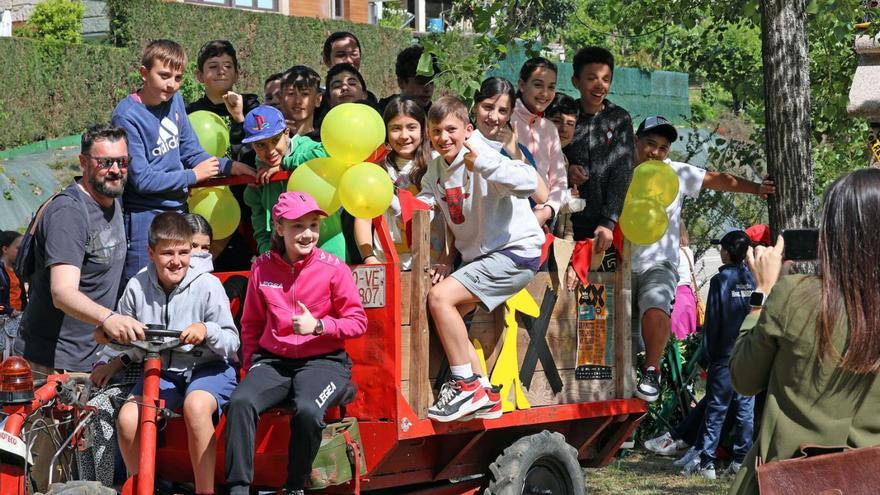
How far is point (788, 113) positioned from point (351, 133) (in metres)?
2.87

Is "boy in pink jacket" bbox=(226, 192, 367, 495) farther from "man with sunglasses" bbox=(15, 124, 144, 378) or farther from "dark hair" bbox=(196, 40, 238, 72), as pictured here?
"dark hair" bbox=(196, 40, 238, 72)

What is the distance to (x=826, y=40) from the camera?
10.3 m

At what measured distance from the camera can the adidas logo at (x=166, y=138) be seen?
640 centimetres

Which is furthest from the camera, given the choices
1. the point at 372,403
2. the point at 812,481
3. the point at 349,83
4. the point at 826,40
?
the point at 826,40

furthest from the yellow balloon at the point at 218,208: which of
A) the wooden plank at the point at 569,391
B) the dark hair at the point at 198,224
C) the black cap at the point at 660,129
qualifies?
the black cap at the point at 660,129

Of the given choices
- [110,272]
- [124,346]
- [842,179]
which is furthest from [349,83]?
[842,179]

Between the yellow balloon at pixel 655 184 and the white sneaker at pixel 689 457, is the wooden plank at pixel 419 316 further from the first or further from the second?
the white sneaker at pixel 689 457

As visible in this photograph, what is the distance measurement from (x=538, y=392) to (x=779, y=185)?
2067 millimetres

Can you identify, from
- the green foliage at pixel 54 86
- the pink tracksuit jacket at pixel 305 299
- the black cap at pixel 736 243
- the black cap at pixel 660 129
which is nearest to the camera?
the pink tracksuit jacket at pixel 305 299

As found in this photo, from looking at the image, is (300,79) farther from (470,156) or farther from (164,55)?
(470,156)

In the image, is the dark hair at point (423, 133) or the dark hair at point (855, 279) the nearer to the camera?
the dark hair at point (855, 279)

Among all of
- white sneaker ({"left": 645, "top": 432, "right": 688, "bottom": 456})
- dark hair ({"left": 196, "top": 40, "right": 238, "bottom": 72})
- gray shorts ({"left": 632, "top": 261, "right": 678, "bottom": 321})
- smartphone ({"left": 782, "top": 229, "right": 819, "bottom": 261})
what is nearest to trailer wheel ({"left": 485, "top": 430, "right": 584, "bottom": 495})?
gray shorts ({"left": 632, "top": 261, "right": 678, "bottom": 321})

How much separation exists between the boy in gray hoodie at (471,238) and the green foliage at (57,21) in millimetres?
18632

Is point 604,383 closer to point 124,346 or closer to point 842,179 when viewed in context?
point 124,346
